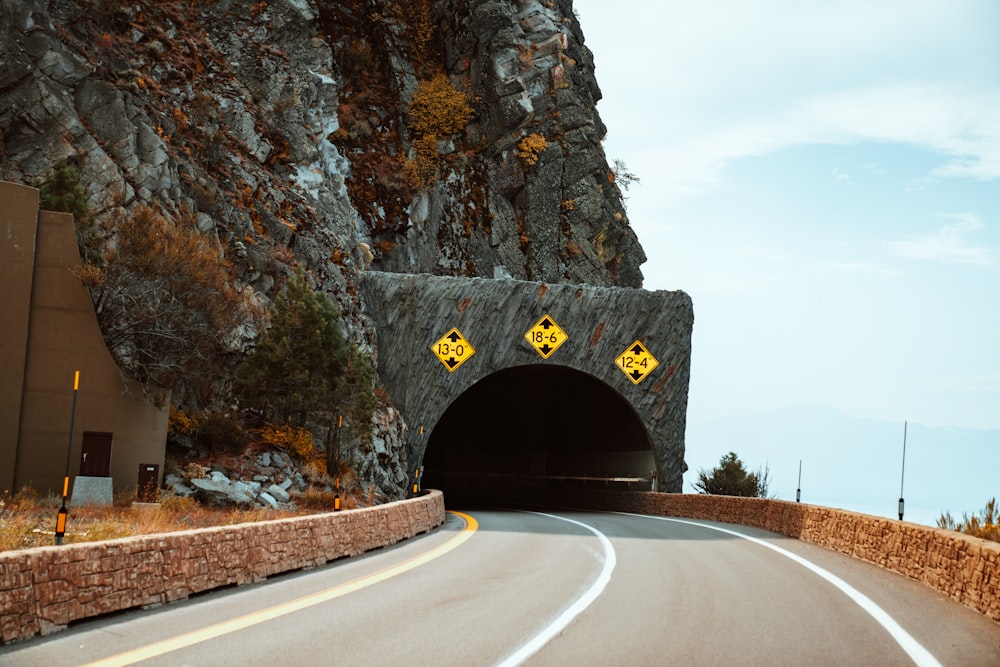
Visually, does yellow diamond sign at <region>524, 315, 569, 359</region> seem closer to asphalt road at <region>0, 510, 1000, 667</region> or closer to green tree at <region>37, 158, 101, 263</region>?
green tree at <region>37, 158, 101, 263</region>

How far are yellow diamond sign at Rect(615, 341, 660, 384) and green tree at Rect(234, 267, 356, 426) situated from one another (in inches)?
516

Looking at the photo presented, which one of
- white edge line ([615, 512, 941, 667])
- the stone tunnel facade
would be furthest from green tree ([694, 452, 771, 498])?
white edge line ([615, 512, 941, 667])

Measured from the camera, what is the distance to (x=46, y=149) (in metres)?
29.2

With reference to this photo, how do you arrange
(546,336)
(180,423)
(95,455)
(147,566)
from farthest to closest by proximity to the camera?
(546,336) → (180,423) → (95,455) → (147,566)

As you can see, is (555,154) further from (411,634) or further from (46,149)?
(411,634)

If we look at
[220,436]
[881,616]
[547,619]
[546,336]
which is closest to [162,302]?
[220,436]

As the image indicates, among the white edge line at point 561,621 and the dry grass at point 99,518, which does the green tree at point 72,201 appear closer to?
the dry grass at point 99,518

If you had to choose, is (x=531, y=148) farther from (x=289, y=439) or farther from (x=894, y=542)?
(x=894, y=542)

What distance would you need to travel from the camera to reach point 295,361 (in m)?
29.2

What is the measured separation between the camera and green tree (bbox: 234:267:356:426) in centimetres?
2884

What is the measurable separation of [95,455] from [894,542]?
15.9m

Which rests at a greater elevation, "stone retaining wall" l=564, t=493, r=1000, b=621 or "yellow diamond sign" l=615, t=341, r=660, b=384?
"yellow diamond sign" l=615, t=341, r=660, b=384

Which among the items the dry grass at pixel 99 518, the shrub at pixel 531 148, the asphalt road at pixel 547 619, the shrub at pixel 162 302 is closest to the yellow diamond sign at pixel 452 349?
the shrub at pixel 162 302

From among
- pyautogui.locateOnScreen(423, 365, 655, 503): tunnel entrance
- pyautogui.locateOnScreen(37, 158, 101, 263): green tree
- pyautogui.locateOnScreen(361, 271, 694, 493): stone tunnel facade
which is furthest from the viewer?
pyautogui.locateOnScreen(423, 365, 655, 503): tunnel entrance
